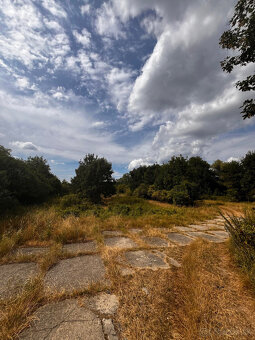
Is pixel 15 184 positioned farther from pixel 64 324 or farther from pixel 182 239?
pixel 182 239

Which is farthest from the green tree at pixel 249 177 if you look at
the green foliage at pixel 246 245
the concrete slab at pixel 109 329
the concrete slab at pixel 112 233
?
the concrete slab at pixel 109 329

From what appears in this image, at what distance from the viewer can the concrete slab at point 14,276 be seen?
1.56 metres

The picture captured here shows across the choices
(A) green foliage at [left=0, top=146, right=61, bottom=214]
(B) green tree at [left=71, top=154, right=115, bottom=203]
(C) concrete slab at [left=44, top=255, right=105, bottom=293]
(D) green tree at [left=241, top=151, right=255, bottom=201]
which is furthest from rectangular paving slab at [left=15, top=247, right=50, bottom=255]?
(D) green tree at [left=241, top=151, right=255, bottom=201]

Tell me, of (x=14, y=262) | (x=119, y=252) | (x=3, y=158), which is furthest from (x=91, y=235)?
(x=3, y=158)

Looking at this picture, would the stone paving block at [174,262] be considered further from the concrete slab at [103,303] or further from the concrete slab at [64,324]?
the concrete slab at [64,324]

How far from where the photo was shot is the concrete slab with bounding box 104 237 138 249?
2900 millimetres

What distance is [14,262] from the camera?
217 cm

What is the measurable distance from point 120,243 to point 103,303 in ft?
5.49

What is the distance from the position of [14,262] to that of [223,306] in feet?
10.3

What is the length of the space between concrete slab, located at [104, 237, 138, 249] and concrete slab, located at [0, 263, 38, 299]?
147 centimetres

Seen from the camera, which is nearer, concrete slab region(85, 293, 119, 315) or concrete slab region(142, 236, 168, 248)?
concrete slab region(85, 293, 119, 315)

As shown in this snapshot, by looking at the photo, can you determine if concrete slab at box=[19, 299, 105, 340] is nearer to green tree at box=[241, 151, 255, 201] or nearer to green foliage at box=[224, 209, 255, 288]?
green foliage at box=[224, 209, 255, 288]

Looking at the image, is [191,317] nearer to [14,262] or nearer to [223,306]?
[223,306]

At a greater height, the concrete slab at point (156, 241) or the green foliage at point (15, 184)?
the green foliage at point (15, 184)
